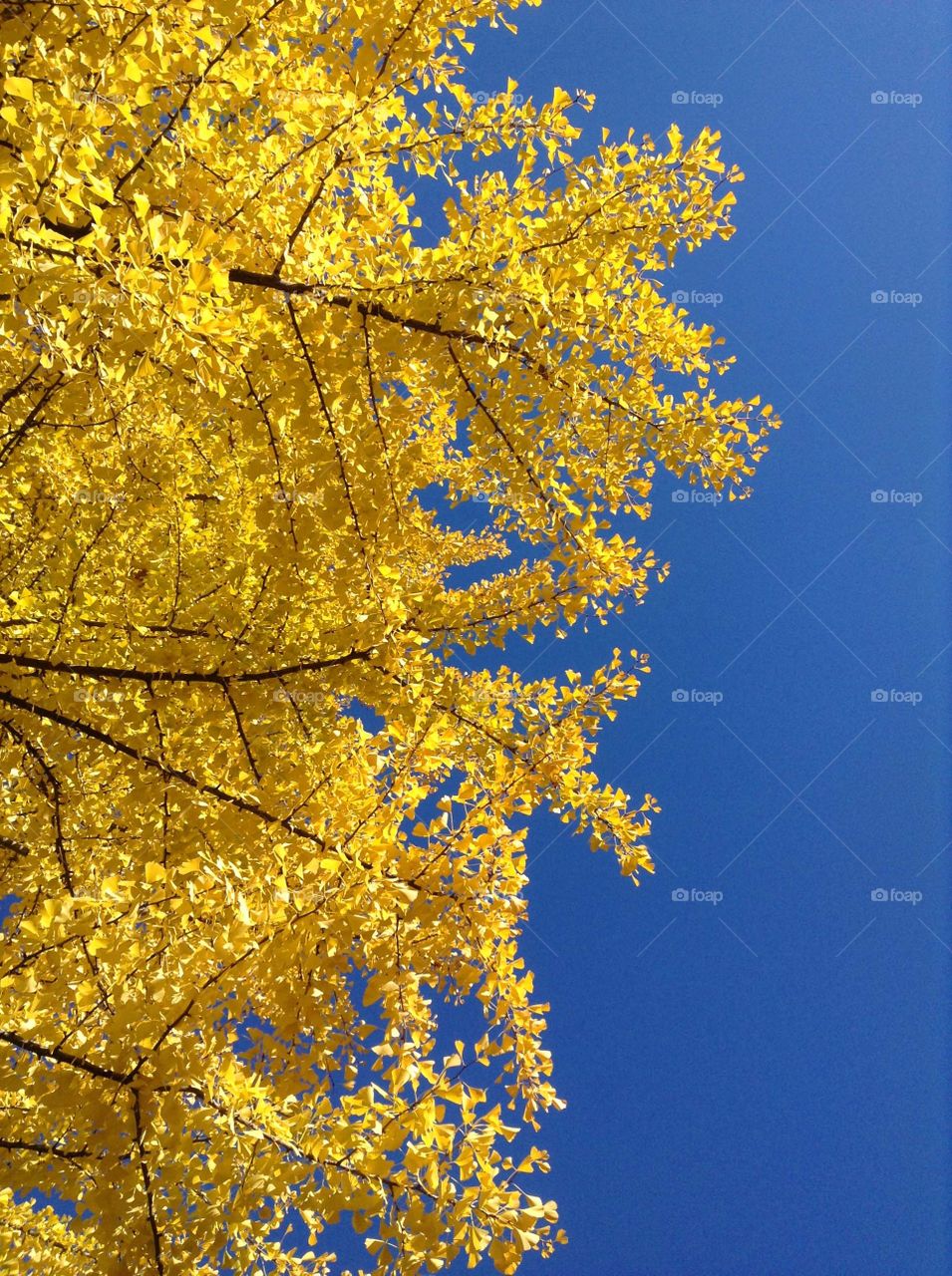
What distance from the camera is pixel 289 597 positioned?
8.09 ft

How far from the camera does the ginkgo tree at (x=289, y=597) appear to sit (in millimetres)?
1479

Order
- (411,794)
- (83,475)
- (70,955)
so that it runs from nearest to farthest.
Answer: (70,955) < (411,794) < (83,475)

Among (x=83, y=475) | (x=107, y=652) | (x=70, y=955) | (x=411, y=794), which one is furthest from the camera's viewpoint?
(x=83, y=475)

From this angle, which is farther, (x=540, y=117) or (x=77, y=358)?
(x=540, y=117)

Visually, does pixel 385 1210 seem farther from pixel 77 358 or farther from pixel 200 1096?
pixel 77 358

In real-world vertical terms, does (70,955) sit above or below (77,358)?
below

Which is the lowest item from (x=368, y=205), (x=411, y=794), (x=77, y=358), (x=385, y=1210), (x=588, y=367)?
(x=385, y=1210)

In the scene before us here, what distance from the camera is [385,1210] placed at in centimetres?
143

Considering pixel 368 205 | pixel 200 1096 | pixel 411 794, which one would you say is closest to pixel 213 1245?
pixel 200 1096

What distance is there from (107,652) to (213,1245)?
1274 mm

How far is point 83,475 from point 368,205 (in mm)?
1416

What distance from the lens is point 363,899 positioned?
1.67 metres

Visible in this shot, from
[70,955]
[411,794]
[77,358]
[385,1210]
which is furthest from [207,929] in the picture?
[77,358]

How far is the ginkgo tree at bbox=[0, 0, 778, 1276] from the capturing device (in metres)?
1.48
